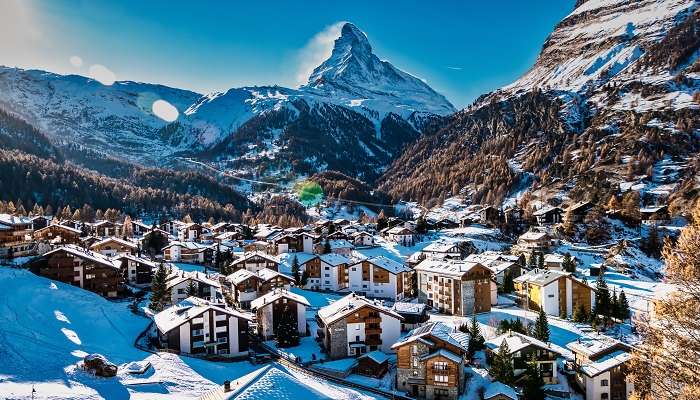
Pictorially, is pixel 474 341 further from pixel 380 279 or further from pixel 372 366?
pixel 380 279

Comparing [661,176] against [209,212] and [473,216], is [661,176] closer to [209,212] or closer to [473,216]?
[473,216]

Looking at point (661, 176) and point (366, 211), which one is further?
point (366, 211)

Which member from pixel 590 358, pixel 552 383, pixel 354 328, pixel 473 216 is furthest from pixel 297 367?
pixel 473 216

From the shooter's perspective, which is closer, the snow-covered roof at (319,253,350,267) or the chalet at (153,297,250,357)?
the chalet at (153,297,250,357)

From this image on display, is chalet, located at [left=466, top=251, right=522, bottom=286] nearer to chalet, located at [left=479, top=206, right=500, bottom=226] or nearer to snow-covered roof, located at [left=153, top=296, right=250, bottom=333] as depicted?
snow-covered roof, located at [left=153, top=296, right=250, bottom=333]

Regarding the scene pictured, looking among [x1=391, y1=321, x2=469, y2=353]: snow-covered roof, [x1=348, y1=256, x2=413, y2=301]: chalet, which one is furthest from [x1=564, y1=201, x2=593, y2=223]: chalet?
[x1=391, y1=321, x2=469, y2=353]: snow-covered roof

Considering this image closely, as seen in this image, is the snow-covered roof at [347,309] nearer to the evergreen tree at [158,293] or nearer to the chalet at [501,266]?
the evergreen tree at [158,293]

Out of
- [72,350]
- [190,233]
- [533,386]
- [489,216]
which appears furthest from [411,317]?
[190,233]
